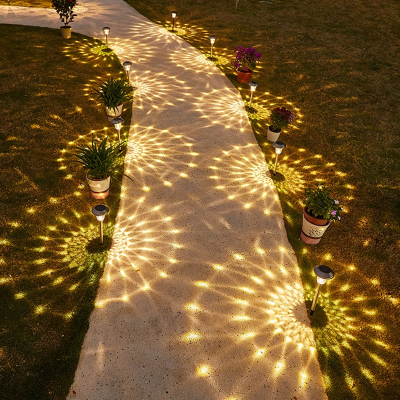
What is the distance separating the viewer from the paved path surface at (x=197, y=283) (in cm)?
376

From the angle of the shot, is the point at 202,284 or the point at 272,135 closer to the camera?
Answer: the point at 202,284

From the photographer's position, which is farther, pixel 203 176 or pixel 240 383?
pixel 203 176

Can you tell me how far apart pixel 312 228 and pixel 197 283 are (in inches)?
76.7

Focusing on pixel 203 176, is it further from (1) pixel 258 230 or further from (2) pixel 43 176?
(2) pixel 43 176

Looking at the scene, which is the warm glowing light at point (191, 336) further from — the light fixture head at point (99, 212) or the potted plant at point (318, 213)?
the potted plant at point (318, 213)

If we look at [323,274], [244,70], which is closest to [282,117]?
[244,70]

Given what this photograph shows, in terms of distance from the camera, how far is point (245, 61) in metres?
9.08

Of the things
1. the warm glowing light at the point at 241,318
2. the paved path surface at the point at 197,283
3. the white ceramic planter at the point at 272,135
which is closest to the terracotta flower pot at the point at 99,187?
the paved path surface at the point at 197,283

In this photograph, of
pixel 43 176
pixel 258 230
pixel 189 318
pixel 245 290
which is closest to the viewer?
pixel 189 318

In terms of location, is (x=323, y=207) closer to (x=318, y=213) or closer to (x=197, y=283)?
(x=318, y=213)

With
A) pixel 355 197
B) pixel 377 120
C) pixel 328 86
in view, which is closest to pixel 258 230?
pixel 355 197

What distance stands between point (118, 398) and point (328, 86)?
9335 mm

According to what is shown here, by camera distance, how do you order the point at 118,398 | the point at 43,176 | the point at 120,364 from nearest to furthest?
the point at 118,398 < the point at 120,364 < the point at 43,176

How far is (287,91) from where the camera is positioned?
9.39 metres
